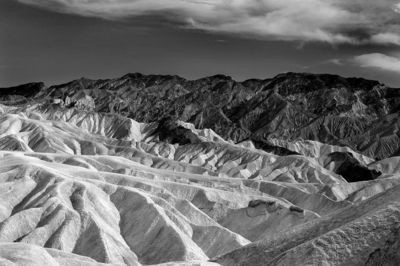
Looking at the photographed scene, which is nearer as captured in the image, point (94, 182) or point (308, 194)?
point (94, 182)

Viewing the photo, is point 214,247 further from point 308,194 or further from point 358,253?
point 358,253

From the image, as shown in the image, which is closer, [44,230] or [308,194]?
[44,230]

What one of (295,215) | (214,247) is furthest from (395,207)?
(295,215)

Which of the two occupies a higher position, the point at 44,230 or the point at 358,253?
the point at 358,253

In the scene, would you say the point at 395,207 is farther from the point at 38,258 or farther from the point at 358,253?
the point at 38,258

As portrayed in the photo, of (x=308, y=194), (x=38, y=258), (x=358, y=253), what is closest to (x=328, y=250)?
(x=358, y=253)

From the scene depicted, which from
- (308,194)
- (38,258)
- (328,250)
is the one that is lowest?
(308,194)

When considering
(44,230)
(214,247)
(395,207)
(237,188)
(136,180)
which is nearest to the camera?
(395,207)

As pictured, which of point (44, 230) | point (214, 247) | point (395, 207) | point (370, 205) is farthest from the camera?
point (214, 247)

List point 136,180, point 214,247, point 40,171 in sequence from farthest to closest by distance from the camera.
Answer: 1. point 136,180
2. point 40,171
3. point 214,247
